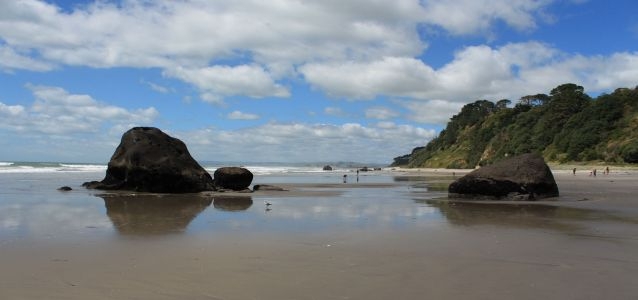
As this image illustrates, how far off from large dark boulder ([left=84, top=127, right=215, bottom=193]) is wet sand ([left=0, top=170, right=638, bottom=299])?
1173 cm

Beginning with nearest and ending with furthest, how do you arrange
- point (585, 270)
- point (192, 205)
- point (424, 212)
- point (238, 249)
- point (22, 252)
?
point (585, 270), point (22, 252), point (238, 249), point (424, 212), point (192, 205)

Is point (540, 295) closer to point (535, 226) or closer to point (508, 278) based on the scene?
point (508, 278)

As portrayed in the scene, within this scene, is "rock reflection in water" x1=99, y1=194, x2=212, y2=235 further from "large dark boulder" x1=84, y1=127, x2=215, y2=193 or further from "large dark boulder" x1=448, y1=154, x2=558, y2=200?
"large dark boulder" x1=448, y1=154, x2=558, y2=200

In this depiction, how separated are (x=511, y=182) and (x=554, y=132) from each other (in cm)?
6939

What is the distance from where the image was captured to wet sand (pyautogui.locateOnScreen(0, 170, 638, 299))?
622 cm

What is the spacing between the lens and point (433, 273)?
719cm

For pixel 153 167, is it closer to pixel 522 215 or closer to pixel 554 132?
pixel 522 215

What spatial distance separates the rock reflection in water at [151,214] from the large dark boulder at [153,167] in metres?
3.05

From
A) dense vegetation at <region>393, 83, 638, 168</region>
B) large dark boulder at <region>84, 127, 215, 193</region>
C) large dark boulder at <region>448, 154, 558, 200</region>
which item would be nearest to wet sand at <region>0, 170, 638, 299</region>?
large dark boulder at <region>448, 154, 558, 200</region>

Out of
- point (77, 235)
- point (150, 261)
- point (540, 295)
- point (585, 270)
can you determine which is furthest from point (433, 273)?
point (77, 235)

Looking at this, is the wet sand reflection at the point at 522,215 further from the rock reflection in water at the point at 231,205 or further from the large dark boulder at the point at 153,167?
the large dark boulder at the point at 153,167

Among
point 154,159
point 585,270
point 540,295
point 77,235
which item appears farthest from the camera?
point 154,159

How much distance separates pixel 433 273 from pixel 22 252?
6435 millimetres

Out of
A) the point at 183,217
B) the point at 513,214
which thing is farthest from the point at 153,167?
the point at 513,214
